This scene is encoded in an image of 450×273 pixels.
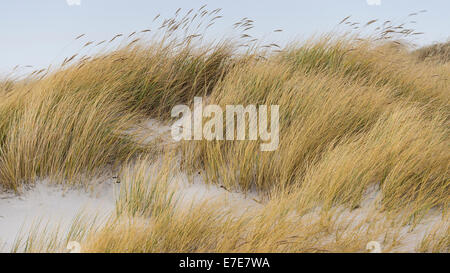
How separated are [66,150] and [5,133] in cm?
48

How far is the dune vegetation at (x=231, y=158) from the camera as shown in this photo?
1.89 m

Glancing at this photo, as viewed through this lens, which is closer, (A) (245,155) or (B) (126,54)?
(A) (245,155)

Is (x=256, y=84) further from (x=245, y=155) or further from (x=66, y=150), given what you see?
(x=66, y=150)

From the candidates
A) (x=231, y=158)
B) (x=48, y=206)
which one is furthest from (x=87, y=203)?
(x=231, y=158)

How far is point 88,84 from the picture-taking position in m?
3.26

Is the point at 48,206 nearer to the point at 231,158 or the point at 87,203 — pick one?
the point at 87,203

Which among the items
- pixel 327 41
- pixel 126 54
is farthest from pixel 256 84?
pixel 327 41

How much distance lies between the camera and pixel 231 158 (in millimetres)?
2648

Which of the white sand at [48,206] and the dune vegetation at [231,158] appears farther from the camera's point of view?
the white sand at [48,206]

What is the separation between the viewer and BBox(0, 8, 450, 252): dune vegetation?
189 centimetres

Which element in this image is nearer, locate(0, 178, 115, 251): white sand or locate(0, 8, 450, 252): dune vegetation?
locate(0, 8, 450, 252): dune vegetation
